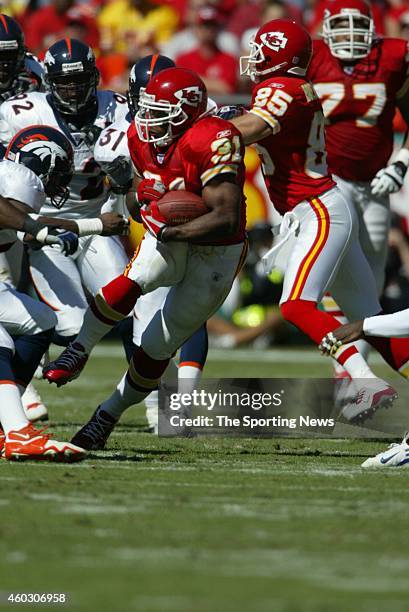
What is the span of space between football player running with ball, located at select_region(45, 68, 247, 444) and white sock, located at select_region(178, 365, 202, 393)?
70 cm

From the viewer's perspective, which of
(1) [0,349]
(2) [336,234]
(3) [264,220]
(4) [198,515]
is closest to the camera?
(4) [198,515]

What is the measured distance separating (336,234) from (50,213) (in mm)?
1680

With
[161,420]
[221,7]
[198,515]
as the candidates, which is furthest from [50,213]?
[221,7]

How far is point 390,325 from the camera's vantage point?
194 inches

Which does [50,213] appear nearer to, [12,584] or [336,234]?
[336,234]

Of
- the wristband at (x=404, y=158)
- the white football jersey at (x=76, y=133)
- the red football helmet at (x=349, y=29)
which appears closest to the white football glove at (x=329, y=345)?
the wristband at (x=404, y=158)

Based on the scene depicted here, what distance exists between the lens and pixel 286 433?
596 centimetres

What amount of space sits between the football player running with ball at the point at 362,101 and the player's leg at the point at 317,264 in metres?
1.23

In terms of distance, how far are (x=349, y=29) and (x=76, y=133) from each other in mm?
1652

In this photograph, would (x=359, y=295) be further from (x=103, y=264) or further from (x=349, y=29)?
(x=349, y=29)

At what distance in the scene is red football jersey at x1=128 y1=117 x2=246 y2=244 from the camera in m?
5.12

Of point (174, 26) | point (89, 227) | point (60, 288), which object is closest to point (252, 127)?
point (89, 227)

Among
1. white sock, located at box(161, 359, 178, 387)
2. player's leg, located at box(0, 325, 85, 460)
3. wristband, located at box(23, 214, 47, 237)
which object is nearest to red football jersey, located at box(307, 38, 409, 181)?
white sock, located at box(161, 359, 178, 387)

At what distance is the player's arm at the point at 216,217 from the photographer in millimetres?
5121
